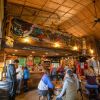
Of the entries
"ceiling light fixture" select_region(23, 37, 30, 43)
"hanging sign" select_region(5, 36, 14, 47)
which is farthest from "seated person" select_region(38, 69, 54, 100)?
"ceiling light fixture" select_region(23, 37, 30, 43)

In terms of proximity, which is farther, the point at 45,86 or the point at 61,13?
the point at 61,13

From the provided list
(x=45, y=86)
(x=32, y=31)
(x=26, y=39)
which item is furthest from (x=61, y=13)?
(x=45, y=86)

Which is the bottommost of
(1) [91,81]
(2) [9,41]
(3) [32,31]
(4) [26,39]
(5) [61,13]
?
(1) [91,81]

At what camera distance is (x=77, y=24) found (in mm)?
9188

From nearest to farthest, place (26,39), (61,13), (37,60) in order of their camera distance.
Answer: (26,39) → (61,13) → (37,60)

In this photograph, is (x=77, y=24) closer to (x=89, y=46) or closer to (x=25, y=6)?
(x=89, y=46)

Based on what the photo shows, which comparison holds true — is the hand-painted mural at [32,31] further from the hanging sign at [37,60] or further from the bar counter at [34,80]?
the hanging sign at [37,60]

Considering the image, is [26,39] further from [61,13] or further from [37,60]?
[37,60]

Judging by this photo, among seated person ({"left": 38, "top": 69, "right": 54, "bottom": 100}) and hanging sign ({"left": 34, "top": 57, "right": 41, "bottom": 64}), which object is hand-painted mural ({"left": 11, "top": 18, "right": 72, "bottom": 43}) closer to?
seated person ({"left": 38, "top": 69, "right": 54, "bottom": 100})

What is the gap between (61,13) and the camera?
793 centimetres

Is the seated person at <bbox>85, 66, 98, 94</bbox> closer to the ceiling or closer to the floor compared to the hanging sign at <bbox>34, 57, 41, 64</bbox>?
closer to the floor

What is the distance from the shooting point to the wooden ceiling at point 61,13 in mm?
6673

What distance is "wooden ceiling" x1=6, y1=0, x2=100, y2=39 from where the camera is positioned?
263 inches

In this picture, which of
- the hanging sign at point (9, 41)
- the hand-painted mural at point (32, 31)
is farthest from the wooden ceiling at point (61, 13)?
the hanging sign at point (9, 41)
